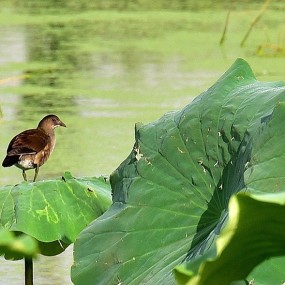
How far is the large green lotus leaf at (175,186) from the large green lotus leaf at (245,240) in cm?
77

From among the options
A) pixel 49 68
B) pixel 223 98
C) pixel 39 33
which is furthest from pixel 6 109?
pixel 223 98

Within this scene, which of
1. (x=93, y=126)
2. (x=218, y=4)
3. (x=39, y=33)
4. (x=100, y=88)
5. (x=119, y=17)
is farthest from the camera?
(x=218, y=4)

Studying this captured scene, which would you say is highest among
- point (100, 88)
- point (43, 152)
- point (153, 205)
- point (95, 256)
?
point (153, 205)

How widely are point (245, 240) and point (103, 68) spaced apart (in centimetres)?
571

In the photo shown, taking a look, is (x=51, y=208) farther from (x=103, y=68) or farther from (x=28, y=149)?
(x=103, y=68)

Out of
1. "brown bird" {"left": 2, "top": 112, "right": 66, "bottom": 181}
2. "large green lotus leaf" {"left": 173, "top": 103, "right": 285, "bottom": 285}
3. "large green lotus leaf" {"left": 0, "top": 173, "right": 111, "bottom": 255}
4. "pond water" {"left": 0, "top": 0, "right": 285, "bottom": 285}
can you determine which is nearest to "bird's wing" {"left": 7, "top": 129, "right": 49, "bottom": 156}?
"brown bird" {"left": 2, "top": 112, "right": 66, "bottom": 181}

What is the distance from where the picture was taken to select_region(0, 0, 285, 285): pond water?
4043mm

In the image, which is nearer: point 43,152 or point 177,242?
point 177,242

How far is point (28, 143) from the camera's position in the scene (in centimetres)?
329

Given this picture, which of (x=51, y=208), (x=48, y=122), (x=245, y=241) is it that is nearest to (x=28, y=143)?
(x=48, y=122)

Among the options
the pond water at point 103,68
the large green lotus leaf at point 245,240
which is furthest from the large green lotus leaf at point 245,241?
the pond water at point 103,68

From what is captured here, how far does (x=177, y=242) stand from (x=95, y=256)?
18cm

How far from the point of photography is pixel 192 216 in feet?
4.64

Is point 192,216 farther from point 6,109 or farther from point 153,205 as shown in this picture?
point 6,109
